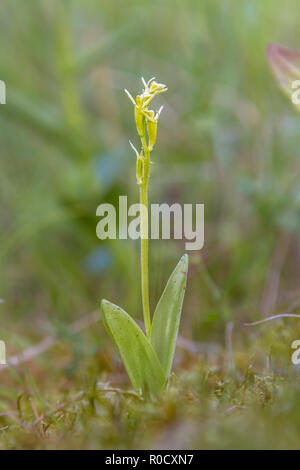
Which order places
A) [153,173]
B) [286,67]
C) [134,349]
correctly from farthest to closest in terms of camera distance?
[153,173], [286,67], [134,349]

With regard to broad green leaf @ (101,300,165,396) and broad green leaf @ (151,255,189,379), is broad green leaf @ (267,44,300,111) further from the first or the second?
broad green leaf @ (101,300,165,396)

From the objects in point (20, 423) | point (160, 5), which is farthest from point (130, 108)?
point (20, 423)

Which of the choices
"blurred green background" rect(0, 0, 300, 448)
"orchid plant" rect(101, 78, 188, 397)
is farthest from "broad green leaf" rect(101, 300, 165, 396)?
"blurred green background" rect(0, 0, 300, 448)

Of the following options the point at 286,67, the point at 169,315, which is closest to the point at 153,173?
the point at 286,67

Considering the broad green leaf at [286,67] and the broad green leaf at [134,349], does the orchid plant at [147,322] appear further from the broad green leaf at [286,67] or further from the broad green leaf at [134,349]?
the broad green leaf at [286,67]

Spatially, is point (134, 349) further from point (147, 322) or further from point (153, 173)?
point (153, 173)

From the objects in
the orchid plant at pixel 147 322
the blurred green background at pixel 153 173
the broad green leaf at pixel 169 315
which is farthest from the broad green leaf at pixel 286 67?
the blurred green background at pixel 153 173
